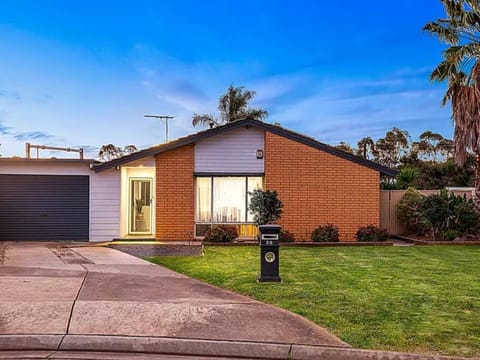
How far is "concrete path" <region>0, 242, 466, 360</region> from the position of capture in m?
5.27

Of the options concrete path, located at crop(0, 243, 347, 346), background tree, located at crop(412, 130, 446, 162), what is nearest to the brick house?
concrete path, located at crop(0, 243, 347, 346)

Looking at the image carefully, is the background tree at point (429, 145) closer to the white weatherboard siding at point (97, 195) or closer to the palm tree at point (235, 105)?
the palm tree at point (235, 105)

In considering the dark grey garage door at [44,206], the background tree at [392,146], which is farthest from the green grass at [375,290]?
the background tree at [392,146]

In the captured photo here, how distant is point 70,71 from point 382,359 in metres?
17.7

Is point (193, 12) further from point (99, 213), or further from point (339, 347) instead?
point (339, 347)

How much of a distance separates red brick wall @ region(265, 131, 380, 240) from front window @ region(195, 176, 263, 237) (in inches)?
42.0

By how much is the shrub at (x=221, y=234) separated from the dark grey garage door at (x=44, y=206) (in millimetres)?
4834

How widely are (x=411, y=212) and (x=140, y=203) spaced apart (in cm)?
1110

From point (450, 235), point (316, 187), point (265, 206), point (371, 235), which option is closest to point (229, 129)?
point (265, 206)

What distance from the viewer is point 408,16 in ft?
64.7

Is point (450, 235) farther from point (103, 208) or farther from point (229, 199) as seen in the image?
point (103, 208)

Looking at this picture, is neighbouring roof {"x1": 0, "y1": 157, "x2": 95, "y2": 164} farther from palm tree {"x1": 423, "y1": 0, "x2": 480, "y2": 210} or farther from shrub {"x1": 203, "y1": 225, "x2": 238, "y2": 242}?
palm tree {"x1": 423, "y1": 0, "x2": 480, "y2": 210}

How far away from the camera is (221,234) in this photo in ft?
52.5

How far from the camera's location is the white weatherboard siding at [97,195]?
17141 mm
